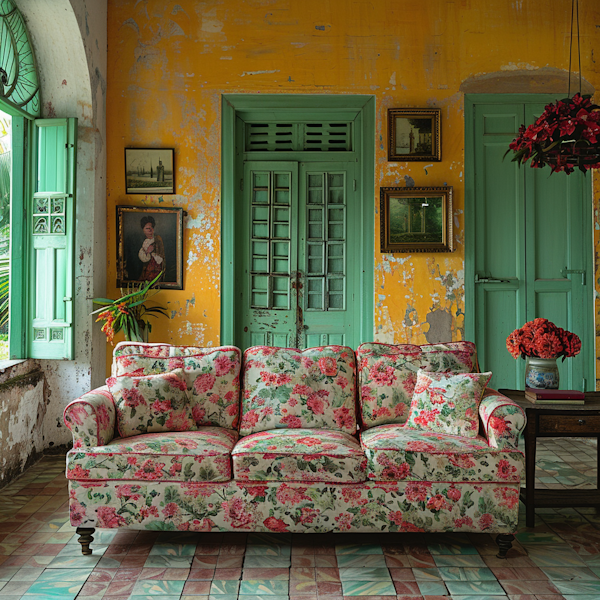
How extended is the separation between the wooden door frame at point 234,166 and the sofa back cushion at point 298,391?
1.55 meters

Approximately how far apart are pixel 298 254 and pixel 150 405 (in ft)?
7.65

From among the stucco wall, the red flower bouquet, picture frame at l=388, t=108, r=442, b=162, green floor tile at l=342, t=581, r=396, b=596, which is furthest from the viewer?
picture frame at l=388, t=108, r=442, b=162

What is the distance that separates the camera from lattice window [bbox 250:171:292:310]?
16.0 ft

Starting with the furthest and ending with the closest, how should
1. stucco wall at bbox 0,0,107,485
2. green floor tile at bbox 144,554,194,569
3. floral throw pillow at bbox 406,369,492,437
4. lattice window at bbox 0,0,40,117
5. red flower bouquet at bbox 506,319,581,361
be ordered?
1. stucco wall at bbox 0,0,107,485
2. lattice window at bbox 0,0,40,117
3. red flower bouquet at bbox 506,319,581,361
4. floral throw pillow at bbox 406,369,492,437
5. green floor tile at bbox 144,554,194,569

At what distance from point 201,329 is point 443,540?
270 centimetres

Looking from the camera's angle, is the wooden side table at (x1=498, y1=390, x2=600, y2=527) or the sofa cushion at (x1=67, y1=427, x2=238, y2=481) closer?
the sofa cushion at (x1=67, y1=427, x2=238, y2=481)

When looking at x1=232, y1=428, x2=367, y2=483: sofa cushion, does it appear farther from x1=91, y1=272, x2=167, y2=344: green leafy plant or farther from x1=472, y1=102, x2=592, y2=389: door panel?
x1=472, y1=102, x2=592, y2=389: door panel

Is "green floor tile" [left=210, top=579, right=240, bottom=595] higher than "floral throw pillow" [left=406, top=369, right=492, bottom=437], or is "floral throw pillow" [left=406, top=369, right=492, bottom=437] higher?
"floral throw pillow" [left=406, top=369, right=492, bottom=437]

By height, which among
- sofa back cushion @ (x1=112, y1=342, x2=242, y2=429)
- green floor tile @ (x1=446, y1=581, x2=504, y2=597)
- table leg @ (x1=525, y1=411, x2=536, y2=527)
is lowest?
green floor tile @ (x1=446, y1=581, x2=504, y2=597)

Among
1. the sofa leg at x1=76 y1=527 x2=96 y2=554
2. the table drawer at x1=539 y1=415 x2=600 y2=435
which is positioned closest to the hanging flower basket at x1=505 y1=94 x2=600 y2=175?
the table drawer at x1=539 y1=415 x2=600 y2=435

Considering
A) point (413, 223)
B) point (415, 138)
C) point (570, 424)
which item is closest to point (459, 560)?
point (570, 424)

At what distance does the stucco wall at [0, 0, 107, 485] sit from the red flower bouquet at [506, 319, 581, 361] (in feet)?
10.3

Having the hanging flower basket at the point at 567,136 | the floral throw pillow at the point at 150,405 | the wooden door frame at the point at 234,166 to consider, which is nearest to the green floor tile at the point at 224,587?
the floral throw pillow at the point at 150,405

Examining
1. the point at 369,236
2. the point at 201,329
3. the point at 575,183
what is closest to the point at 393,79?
the point at 369,236
